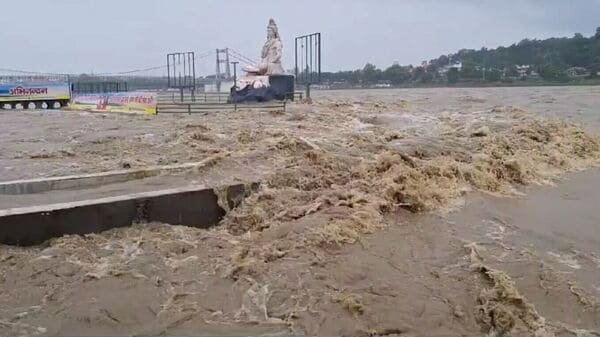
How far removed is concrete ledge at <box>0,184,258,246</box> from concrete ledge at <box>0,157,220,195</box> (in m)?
1.87

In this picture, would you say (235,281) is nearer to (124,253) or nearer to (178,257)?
(178,257)

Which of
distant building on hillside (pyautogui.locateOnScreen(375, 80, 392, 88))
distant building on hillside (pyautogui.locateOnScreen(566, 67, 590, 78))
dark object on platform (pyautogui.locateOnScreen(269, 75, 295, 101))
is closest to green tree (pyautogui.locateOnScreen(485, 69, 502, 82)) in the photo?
distant building on hillside (pyautogui.locateOnScreen(566, 67, 590, 78))

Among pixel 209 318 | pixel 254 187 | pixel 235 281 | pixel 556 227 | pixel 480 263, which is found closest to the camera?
pixel 209 318

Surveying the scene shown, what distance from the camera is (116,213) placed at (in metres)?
7.46

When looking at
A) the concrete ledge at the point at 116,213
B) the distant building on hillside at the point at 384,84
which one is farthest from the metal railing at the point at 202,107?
the distant building on hillside at the point at 384,84

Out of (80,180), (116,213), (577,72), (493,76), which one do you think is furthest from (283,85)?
(577,72)

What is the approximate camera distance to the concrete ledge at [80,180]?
28.9 feet

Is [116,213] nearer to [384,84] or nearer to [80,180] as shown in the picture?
[80,180]

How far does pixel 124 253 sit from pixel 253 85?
29045 millimetres

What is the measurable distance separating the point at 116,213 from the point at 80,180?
2.27 metres

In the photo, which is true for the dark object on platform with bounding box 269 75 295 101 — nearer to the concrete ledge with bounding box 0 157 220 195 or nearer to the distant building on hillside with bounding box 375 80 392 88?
the concrete ledge with bounding box 0 157 220 195

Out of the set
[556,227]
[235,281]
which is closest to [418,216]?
[556,227]

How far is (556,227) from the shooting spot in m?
8.21

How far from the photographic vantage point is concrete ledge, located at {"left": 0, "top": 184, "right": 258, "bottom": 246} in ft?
22.4
